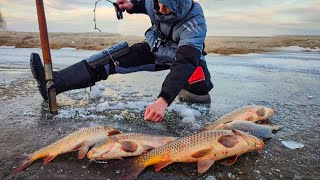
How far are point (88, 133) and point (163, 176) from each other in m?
0.82

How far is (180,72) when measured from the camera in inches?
142

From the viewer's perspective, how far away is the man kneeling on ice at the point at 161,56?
153 inches

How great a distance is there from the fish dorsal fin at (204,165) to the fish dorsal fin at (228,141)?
0.16 metres

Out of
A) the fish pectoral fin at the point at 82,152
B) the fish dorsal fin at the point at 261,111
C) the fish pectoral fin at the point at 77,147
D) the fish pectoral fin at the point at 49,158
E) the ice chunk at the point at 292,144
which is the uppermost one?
the fish dorsal fin at the point at 261,111

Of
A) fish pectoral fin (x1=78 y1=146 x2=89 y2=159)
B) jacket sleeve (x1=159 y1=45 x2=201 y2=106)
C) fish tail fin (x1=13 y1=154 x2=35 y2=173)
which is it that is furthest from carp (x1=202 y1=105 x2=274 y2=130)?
fish tail fin (x1=13 y1=154 x2=35 y2=173)

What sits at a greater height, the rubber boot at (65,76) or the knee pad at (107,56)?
the knee pad at (107,56)

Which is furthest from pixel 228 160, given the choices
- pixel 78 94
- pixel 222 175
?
pixel 78 94

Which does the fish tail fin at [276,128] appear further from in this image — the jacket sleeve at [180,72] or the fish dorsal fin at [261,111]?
the jacket sleeve at [180,72]

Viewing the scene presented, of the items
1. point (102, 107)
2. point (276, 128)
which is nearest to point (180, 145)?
point (276, 128)

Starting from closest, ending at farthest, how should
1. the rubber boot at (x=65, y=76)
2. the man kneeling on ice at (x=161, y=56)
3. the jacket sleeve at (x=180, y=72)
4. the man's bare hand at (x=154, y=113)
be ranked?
the man's bare hand at (x=154, y=113) < the jacket sleeve at (x=180, y=72) < the man kneeling on ice at (x=161, y=56) < the rubber boot at (x=65, y=76)

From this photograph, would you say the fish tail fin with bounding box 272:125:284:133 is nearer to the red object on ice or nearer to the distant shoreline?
the red object on ice

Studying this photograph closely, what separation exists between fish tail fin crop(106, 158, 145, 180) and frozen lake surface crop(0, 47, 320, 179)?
7 centimetres

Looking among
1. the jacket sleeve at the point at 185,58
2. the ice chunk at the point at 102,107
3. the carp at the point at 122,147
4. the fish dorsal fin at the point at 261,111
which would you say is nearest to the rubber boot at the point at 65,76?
the ice chunk at the point at 102,107

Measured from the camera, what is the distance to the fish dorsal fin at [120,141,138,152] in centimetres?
262
